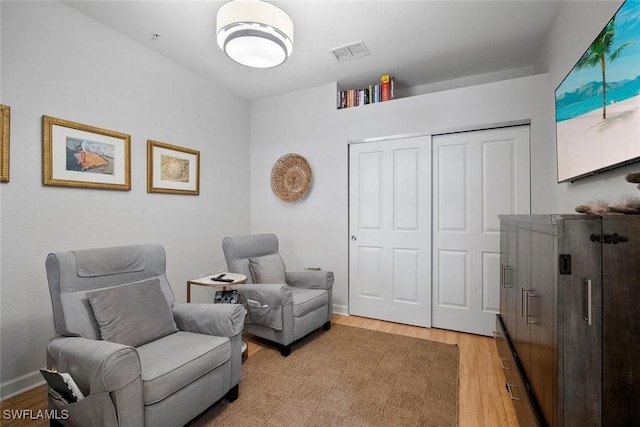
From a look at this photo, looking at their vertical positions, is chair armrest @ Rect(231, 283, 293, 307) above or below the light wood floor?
above

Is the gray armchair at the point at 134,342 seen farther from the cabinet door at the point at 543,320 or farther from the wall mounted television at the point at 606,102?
the wall mounted television at the point at 606,102

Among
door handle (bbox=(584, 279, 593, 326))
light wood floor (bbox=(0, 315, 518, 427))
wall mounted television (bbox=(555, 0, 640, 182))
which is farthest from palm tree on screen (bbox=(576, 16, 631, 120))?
light wood floor (bbox=(0, 315, 518, 427))

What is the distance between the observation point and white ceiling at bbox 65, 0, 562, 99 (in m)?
2.17

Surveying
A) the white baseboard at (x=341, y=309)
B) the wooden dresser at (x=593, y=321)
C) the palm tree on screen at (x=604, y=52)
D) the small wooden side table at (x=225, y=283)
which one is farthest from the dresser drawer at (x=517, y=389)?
the small wooden side table at (x=225, y=283)

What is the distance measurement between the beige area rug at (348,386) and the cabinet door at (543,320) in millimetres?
677

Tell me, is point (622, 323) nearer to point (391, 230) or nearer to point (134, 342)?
point (134, 342)

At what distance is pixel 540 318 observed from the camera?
120 centimetres

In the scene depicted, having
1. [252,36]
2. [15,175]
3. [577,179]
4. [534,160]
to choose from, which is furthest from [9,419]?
[534,160]

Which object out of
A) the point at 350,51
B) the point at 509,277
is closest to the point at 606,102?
the point at 509,277

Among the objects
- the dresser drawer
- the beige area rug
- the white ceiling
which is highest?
the white ceiling

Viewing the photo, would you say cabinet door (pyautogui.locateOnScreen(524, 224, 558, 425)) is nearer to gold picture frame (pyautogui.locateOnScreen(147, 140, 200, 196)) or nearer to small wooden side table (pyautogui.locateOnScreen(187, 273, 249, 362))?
small wooden side table (pyautogui.locateOnScreen(187, 273, 249, 362))

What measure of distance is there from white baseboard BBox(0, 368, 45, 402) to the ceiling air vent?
347cm

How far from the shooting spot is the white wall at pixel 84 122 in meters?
1.92

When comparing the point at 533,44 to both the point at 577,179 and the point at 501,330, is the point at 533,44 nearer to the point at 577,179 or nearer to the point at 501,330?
the point at 577,179
